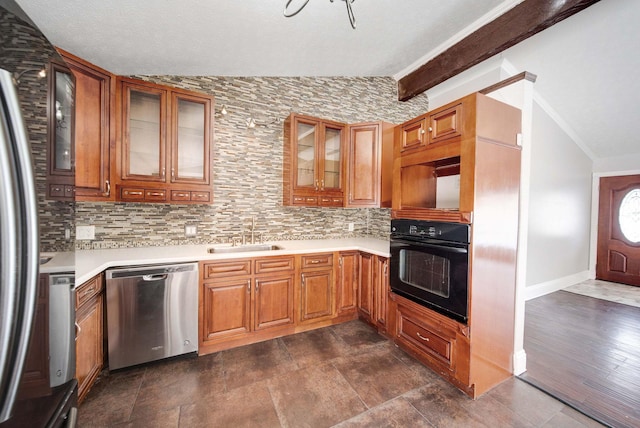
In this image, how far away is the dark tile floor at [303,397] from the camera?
162 cm

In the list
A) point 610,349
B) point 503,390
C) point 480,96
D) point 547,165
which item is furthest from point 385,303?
point 547,165

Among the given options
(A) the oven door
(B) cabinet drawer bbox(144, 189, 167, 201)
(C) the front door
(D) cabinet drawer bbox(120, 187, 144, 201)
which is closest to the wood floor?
(A) the oven door

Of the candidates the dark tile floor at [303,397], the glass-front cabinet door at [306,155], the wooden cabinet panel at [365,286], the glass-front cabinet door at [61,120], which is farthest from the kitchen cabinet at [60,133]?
the wooden cabinet panel at [365,286]

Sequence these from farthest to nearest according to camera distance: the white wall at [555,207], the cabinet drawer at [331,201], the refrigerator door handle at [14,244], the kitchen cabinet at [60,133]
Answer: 1. the white wall at [555,207]
2. the cabinet drawer at [331,201]
3. the kitchen cabinet at [60,133]
4. the refrigerator door handle at [14,244]

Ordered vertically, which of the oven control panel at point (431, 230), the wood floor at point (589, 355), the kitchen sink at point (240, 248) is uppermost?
the oven control panel at point (431, 230)

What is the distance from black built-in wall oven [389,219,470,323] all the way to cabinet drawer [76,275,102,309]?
2360 mm

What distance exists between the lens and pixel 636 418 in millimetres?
1649

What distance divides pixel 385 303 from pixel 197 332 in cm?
180

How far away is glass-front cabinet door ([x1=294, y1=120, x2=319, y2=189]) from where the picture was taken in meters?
2.92

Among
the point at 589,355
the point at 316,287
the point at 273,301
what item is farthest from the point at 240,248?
the point at 589,355

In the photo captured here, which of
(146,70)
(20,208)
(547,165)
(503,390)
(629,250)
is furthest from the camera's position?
(629,250)

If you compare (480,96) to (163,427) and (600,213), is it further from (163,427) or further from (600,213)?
(600,213)

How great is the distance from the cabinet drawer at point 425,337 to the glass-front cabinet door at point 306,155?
→ 1676 mm

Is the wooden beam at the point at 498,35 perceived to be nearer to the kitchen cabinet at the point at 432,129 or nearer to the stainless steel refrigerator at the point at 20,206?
the kitchen cabinet at the point at 432,129
